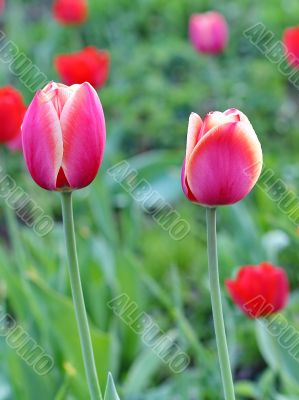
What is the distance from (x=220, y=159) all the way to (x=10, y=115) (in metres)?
1.00

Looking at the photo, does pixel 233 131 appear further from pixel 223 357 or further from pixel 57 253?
pixel 57 253

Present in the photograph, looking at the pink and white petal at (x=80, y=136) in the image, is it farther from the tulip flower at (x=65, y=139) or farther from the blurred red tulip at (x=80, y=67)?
the blurred red tulip at (x=80, y=67)

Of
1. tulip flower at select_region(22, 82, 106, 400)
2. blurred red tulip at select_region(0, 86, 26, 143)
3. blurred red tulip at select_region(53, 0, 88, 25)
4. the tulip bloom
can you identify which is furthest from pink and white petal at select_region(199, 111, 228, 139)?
blurred red tulip at select_region(53, 0, 88, 25)

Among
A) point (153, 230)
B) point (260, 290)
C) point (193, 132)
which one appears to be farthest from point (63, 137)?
point (153, 230)

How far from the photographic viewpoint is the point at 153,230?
2.77 meters

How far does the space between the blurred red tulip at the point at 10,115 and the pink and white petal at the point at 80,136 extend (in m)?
0.90

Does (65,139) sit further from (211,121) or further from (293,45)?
(293,45)

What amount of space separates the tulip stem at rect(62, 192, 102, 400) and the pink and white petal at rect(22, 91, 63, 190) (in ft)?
0.10

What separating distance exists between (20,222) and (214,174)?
7.87 ft

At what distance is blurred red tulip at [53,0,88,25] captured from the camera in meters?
3.50

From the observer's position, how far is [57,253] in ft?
7.29

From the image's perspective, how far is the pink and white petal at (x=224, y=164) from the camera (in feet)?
2.87

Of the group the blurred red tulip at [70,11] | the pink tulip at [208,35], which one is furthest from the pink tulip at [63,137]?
the blurred red tulip at [70,11]

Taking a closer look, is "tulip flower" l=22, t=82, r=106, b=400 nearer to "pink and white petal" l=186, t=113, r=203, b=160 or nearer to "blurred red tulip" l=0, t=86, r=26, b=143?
"pink and white petal" l=186, t=113, r=203, b=160
